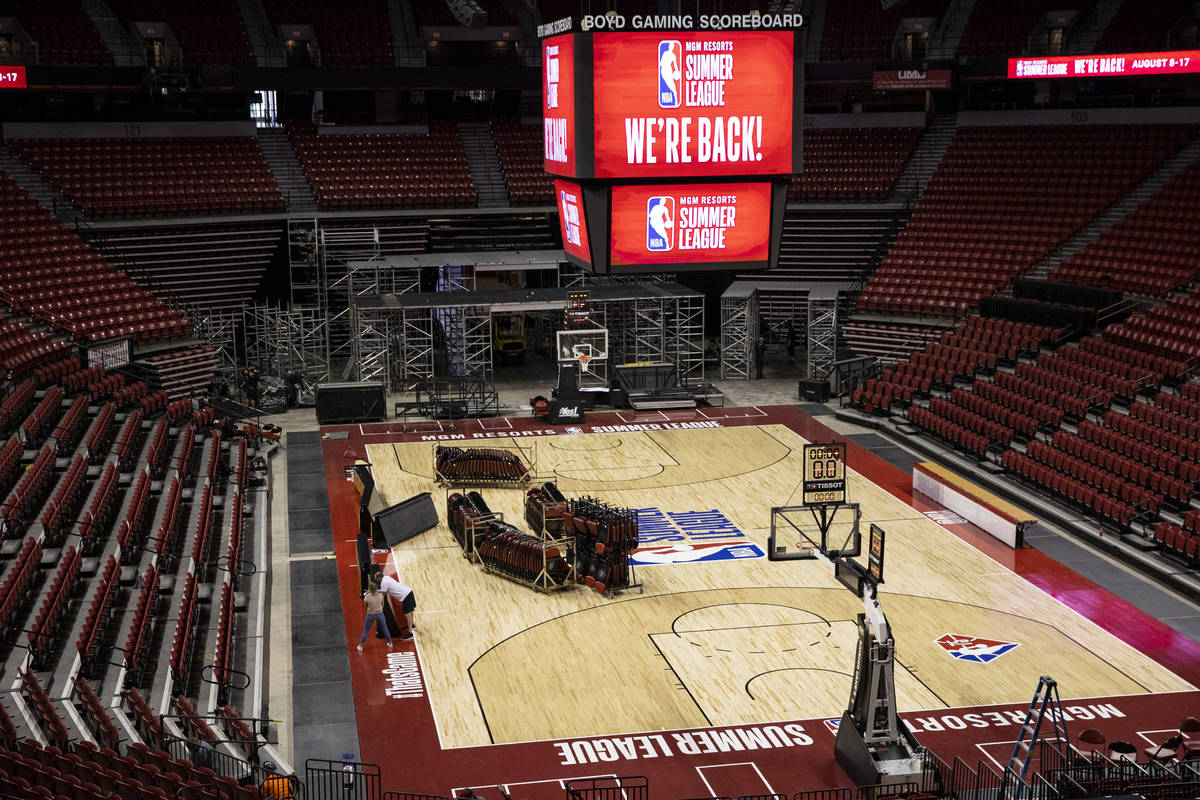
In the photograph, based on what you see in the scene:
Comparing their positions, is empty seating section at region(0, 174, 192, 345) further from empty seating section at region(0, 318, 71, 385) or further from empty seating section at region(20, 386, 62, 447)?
empty seating section at region(20, 386, 62, 447)

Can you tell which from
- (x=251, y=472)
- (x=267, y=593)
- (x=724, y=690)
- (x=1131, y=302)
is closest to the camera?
(x=724, y=690)

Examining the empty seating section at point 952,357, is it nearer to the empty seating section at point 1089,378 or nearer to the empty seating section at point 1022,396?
the empty seating section at point 1022,396

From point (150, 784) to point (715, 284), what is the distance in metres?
35.5

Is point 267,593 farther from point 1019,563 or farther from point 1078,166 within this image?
point 1078,166

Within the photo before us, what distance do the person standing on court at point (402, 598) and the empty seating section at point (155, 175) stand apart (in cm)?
2430

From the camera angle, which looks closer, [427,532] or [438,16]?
[427,532]

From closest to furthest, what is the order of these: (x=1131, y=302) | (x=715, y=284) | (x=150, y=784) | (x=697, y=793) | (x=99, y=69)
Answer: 1. (x=150, y=784)
2. (x=697, y=793)
3. (x=1131, y=302)
4. (x=99, y=69)
5. (x=715, y=284)

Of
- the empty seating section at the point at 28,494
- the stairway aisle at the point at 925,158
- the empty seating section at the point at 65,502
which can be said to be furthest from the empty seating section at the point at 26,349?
the stairway aisle at the point at 925,158

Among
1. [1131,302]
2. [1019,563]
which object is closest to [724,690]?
[1019,563]

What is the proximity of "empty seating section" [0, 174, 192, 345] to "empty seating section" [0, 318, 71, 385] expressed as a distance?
4.63 ft

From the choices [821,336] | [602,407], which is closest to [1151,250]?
[821,336]

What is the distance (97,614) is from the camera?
18.6 m

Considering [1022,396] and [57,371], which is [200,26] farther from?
[1022,396]

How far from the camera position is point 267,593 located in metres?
23.4
